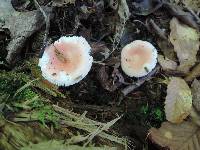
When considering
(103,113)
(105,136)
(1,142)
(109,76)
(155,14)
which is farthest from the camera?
(155,14)

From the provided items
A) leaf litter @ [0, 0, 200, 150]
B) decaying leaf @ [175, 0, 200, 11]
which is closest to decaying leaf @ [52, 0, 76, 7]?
leaf litter @ [0, 0, 200, 150]

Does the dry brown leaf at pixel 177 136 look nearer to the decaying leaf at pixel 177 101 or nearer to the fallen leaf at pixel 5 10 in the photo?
the decaying leaf at pixel 177 101

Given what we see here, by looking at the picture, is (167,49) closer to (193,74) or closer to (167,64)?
(167,64)

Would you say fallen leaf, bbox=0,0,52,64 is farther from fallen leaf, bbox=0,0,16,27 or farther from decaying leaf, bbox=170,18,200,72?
decaying leaf, bbox=170,18,200,72

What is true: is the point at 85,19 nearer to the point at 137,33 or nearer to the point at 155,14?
the point at 137,33

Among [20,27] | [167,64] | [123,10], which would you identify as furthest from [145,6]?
[20,27]

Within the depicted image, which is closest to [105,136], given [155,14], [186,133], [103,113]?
[103,113]

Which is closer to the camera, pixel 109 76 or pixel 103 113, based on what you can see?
pixel 103 113

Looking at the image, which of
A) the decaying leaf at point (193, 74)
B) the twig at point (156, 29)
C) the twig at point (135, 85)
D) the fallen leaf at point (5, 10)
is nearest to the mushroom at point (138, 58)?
the twig at point (135, 85)
